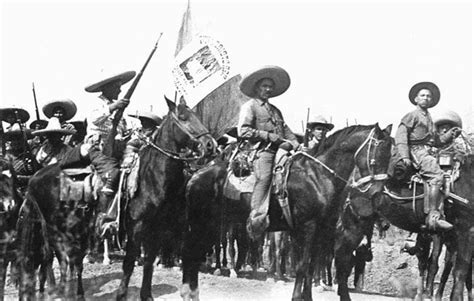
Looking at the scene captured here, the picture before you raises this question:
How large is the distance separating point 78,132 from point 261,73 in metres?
4.74

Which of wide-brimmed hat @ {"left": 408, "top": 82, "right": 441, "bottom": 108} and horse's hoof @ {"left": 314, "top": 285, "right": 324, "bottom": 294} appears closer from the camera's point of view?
wide-brimmed hat @ {"left": 408, "top": 82, "right": 441, "bottom": 108}

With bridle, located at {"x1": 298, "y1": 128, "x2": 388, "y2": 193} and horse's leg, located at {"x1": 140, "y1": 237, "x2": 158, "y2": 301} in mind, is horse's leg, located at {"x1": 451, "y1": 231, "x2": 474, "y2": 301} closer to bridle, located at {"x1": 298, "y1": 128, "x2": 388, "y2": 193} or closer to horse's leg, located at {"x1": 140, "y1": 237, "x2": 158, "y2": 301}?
bridle, located at {"x1": 298, "y1": 128, "x2": 388, "y2": 193}

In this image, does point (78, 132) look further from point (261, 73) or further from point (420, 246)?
point (420, 246)

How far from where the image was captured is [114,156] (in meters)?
11.0

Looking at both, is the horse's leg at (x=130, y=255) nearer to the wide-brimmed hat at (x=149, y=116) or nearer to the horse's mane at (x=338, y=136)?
the wide-brimmed hat at (x=149, y=116)

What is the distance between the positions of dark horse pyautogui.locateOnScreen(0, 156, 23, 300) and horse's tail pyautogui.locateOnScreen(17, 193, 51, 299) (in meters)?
0.16

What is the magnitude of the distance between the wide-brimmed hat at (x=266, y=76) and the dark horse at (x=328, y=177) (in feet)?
4.07

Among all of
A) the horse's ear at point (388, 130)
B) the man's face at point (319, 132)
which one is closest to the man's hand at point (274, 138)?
the horse's ear at point (388, 130)

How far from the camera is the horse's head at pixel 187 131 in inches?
408

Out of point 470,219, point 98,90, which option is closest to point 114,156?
point 98,90

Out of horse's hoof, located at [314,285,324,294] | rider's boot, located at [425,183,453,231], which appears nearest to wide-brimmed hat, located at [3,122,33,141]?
horse's hoof, located at [314,285,324,294]

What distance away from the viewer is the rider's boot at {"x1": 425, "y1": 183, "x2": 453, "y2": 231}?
11.2 m

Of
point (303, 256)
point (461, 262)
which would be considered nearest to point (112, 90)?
point (303, 256)

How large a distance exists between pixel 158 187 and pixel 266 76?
2.61 m
